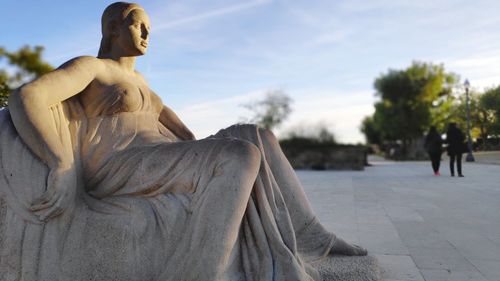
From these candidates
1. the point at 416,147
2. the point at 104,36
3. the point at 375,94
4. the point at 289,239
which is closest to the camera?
the point at 289,239

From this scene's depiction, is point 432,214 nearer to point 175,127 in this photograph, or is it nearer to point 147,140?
point 175,127

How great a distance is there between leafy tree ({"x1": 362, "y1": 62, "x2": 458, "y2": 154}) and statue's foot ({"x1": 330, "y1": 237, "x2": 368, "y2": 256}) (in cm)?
3161

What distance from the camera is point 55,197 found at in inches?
83.3

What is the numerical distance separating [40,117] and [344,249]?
206 cm

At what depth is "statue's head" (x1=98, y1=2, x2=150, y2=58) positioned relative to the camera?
8.66 ft

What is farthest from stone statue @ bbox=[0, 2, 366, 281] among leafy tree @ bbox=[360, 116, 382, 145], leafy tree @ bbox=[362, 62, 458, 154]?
leafy tree @ bbox=[360, 116, 382, 145]

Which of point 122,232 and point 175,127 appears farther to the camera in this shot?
point 175,127

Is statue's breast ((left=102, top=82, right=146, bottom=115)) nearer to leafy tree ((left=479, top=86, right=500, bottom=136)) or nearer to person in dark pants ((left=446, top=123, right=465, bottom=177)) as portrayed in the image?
person in dark pants ((left=446, top=123, right=465, bottom=177))

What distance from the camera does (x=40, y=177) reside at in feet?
7.09

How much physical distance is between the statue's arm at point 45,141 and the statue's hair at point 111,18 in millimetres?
579

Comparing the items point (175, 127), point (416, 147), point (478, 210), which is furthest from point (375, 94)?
point (175, 127)

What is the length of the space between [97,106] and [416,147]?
1313 inches

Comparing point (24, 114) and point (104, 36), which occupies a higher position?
point (104, 36)

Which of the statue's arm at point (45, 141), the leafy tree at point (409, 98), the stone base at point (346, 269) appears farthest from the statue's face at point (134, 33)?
the leafy tree at point (409, 98)
